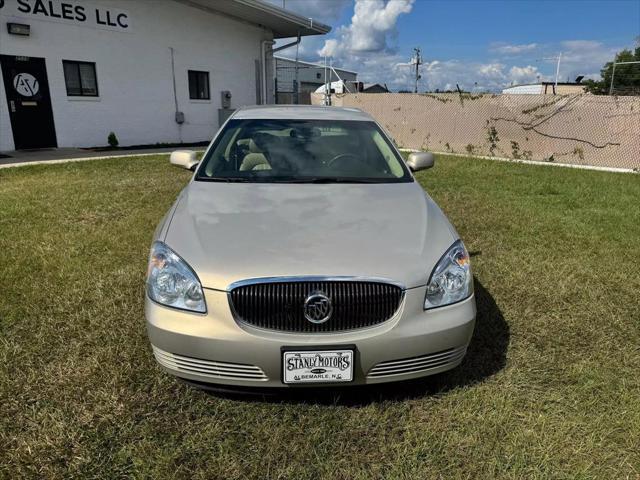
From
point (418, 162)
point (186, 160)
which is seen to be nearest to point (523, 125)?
point (418, 162)

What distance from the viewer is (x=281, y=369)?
1.99 m

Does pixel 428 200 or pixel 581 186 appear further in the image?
pixel 581 186

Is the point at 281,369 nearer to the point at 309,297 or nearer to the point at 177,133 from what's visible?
the point at 309,297

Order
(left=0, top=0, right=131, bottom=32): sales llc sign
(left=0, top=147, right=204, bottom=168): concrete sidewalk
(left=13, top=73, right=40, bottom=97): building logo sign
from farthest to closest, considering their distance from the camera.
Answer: (left=13, top=73, right=40, bottom=97): building logo sign → (left=0, top=0, right=131, bottom=32): sales llc sign → (left=0, top=147, right=204, bottom=168): concrete sidewalk

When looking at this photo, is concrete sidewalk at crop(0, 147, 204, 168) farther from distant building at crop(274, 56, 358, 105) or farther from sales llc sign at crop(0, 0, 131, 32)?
distant building at crop(274, 56, 358, 105)

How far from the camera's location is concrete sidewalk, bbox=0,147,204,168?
9625 millimetres

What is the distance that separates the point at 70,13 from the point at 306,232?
12.2 m

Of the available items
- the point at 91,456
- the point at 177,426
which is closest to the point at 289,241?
the point at 177,426

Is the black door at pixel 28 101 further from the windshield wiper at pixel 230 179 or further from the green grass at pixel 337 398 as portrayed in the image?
the windshield wiper at pixel 230 179

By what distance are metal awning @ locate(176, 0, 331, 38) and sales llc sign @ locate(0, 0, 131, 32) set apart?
2277 mm

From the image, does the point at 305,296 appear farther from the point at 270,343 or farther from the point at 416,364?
the point at 416,364

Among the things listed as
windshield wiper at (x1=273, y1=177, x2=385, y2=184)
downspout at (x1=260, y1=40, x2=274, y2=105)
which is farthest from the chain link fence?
windshield wiper at (x1=273, y1=177, x2=385, y2=184)

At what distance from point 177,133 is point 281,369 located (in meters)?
13.9

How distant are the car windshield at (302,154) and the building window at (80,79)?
33.8 feet
